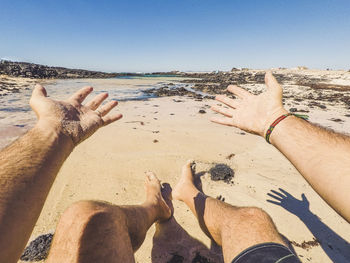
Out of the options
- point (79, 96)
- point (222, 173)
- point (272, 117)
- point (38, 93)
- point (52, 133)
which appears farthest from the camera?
point (222, 173)

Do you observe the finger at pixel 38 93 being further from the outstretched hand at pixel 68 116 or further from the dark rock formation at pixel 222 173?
the dark rock formation at pixel 222 173

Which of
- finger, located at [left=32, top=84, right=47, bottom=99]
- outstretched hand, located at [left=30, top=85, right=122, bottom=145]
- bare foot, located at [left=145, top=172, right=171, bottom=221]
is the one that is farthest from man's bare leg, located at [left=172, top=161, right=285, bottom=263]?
finger, located at [left=32, top=84, right=47, bottom=99]

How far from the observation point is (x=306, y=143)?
1.35 metres

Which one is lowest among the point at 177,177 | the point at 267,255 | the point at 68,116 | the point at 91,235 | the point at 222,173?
the point at 177,177

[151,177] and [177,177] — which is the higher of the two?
[151,177]

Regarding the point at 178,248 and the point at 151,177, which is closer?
the point at 178,248

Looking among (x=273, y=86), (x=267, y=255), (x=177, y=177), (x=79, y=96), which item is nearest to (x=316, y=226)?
(x=267, y=255)

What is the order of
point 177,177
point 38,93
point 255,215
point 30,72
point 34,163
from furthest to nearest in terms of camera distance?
point 30,72 → point 177,177 → point 38,93 → point 255,215 → point 34,163

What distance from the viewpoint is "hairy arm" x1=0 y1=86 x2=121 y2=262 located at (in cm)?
101

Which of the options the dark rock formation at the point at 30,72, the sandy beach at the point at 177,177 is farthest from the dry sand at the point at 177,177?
the dark rock formation at the point at 30,72

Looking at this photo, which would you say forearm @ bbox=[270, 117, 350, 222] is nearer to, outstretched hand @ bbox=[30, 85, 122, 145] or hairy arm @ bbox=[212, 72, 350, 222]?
hairy arm @ bbox=[212, 72, 350, 222]

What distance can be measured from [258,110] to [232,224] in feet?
3.84

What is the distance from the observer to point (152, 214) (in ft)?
6.81

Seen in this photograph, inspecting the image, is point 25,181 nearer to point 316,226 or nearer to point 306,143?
point 306,143
